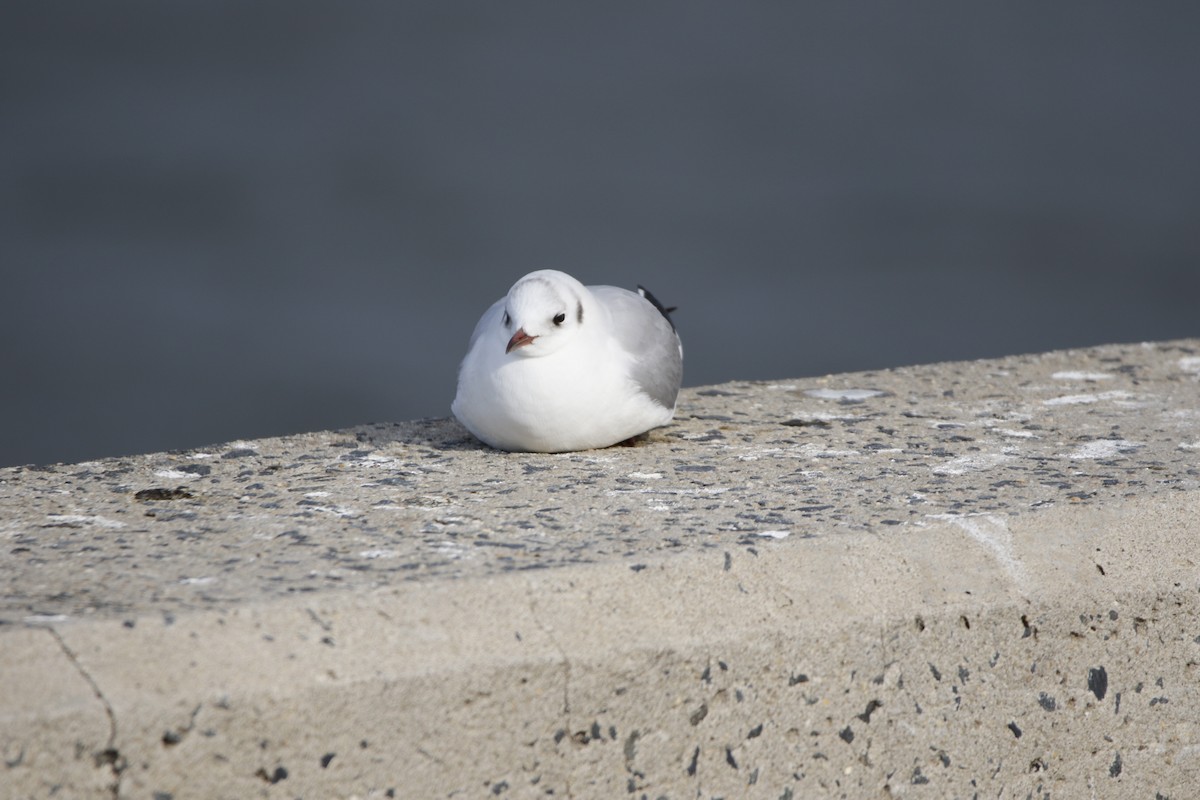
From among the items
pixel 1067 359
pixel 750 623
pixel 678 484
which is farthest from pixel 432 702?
pixel 1067 359

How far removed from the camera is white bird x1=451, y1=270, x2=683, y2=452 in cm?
269

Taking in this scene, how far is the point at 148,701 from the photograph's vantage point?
1726 millimetres

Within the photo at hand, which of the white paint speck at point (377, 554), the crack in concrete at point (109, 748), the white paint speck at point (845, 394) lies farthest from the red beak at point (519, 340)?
the crack in concrete at point (109, 748)

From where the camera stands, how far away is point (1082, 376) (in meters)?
3.58

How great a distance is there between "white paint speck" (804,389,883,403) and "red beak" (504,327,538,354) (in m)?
0.99

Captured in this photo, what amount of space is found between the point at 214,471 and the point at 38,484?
33 cm

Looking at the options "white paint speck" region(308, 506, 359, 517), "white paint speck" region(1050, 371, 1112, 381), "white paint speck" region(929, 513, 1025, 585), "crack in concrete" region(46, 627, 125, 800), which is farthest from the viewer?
"white paint speck" region(1050, 371, 1112, 381)

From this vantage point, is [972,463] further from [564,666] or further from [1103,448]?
[564,666]

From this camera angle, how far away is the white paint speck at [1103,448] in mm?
2777

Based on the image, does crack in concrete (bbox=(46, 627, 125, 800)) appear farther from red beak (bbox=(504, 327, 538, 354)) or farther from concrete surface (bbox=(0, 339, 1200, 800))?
red beak (bbox=(504, 327, 538, 354))

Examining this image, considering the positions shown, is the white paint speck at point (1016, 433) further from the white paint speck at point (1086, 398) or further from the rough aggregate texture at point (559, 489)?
the white paint speck at point (1086, 398)

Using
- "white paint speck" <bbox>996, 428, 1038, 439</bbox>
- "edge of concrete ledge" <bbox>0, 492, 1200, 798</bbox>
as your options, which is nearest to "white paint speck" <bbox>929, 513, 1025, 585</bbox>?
"edge of concrete ledge" <bbox>0, 492, 1200, 798</bbox>

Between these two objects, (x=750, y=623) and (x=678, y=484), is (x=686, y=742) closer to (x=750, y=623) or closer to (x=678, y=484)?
(x=750, y=623)

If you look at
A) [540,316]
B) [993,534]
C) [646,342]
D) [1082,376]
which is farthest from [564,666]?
[1082,376]
